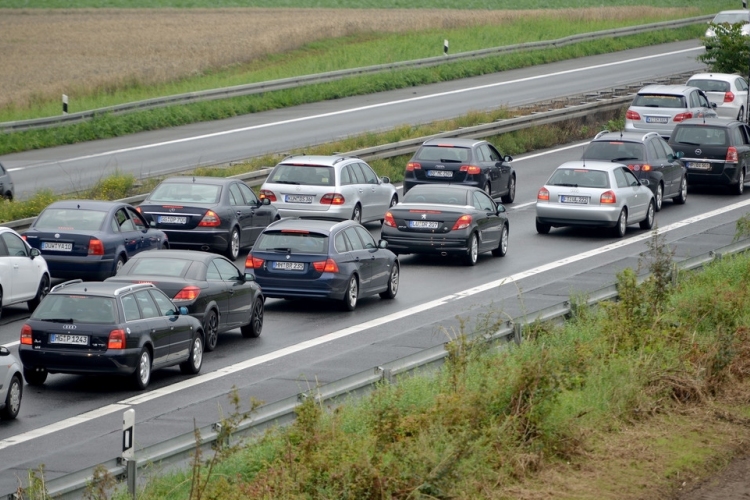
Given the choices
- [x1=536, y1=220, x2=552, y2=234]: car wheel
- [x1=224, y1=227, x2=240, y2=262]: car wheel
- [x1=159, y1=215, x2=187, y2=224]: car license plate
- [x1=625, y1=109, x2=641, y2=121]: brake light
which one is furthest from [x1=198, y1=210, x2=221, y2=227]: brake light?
[x1=625, y1=109, x2=641, y2=121]: brake light

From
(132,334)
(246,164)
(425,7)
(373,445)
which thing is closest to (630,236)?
(246,164)

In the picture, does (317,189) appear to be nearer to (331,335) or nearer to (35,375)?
(331,335)

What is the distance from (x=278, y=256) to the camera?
71.1 ft

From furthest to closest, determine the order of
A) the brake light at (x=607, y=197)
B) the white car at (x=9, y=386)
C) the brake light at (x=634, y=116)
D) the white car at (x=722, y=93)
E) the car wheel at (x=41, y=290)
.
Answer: the white car at (x=722, y=93) → the brake light at (x=634, y=116) → the brake light at (x=607, y=197) → the car wheel at (x=41, y=290) → the white car at (x=9, y=386)

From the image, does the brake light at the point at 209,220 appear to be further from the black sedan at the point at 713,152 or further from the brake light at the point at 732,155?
the brake light at the point at 732,155

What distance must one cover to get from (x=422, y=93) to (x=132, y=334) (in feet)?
118

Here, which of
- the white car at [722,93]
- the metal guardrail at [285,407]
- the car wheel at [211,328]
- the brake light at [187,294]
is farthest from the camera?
the white car at [722,93]

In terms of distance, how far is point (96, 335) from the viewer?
16.2 meters

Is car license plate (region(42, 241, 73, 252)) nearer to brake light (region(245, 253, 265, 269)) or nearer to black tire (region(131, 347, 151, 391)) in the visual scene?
brake light (region(245, 253, 265, 269))

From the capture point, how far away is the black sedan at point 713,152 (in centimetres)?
3472

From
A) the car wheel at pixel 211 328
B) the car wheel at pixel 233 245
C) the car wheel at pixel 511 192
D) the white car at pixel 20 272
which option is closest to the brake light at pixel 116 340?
the car wheel at pixel 211 328

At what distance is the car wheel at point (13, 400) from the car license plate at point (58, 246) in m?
7.46

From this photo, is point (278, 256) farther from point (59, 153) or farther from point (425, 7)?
point (425, 7)

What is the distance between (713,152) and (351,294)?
1592 cm
